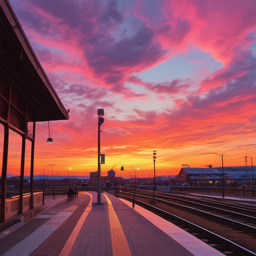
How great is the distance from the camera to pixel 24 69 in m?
10.9

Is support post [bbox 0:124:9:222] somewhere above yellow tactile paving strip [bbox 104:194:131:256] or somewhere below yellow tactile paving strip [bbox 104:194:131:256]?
above

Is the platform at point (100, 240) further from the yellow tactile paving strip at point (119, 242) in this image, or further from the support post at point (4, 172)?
the support post at point (4, 172)

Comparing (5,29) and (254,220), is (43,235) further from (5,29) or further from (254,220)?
(254,220)

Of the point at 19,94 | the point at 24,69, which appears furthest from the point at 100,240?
the point at 19,94

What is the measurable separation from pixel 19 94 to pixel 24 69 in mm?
3242

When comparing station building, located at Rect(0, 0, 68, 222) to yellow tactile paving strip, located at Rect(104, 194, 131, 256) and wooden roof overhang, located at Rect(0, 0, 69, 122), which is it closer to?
wooden roof overhang, located at Rect(0, 0, 69, 122)

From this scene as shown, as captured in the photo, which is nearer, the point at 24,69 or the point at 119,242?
the point at 119,242

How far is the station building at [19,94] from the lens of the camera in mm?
8008

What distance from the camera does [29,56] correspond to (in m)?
9.39

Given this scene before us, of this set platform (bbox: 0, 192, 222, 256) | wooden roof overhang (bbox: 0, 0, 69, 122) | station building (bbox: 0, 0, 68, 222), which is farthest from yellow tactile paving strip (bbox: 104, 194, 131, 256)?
wooden roof overhang (bbox: 0, 0, 69, 122)

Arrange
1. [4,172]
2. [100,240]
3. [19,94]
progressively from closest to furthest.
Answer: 1. [100,240]
2. [4,172]
3. [19,94]

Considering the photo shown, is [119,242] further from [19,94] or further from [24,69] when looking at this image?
[19,94]

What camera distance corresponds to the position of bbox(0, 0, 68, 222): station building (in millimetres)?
8008

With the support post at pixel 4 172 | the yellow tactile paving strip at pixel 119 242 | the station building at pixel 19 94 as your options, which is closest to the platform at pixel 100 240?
the yellow tactile paving strip at pixel 119 242
